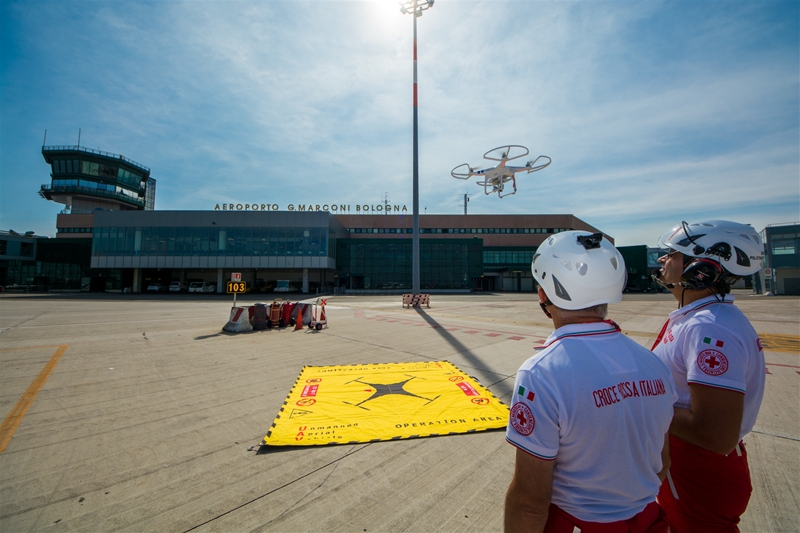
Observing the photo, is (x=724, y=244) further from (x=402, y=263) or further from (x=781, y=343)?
(x=402, y=263)

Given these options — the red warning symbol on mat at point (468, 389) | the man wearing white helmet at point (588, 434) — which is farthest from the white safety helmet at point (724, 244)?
the red warning symbol on mat at point (468, 389)

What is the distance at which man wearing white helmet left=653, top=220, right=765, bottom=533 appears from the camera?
5.94ft

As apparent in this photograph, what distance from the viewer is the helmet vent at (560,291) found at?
5.34 ft

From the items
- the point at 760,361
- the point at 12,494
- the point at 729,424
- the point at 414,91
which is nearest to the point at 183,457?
the point at 12,494

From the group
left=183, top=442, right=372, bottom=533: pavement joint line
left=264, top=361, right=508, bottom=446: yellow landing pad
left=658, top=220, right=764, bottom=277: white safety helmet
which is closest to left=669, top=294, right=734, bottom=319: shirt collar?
left=658, top=220, right=764, bottom=277: white safety helmet

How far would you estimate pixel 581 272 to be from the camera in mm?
1615

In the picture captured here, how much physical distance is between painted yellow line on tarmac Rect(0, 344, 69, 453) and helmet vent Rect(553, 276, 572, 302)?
595 cm

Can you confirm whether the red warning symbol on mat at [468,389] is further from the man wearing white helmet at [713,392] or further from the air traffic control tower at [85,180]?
the air traffic control tower at [85,180]

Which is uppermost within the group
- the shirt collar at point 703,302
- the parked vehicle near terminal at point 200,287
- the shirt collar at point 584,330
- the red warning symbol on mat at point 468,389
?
the shirt collar at point 703,302

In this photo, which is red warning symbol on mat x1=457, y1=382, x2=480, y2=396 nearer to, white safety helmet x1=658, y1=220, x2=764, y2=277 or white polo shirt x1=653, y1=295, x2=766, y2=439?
white polo shirt x1=653, y1=295, x2=766, y2=439

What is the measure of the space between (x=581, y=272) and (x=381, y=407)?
4.27m

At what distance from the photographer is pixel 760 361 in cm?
191

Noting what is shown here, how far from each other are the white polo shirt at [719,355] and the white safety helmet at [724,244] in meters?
0.24

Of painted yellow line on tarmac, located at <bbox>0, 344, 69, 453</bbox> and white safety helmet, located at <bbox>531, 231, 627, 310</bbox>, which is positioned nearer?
white safety helmet, located at <bbox>531, 231, 627, 310</bbox>
